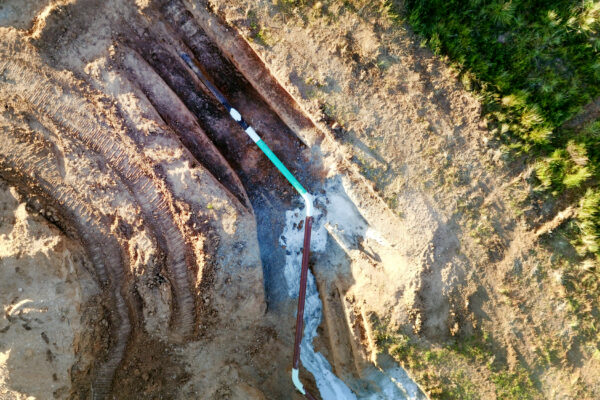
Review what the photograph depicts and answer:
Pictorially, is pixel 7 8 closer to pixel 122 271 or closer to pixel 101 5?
pixel 101 5

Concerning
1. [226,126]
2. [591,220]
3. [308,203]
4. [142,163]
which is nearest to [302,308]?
[308,203]

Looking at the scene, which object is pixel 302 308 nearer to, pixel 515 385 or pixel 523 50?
pixel 515 385

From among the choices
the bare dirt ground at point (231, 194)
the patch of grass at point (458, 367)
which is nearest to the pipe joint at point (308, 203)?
the bare dirt ground at point (231, 194)

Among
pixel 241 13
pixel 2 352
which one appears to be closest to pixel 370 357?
pixel 2 352

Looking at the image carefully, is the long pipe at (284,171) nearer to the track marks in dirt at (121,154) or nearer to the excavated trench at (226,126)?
the excavated trench at (226,126)

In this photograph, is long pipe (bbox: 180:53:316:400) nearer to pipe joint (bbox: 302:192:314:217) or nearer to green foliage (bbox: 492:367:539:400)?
pipe joint (bbox: 302:192:314:217)

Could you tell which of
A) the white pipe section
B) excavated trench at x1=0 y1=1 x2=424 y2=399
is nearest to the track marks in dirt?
excavated trench at x1=0 y1=1 x2=424 y2=399
